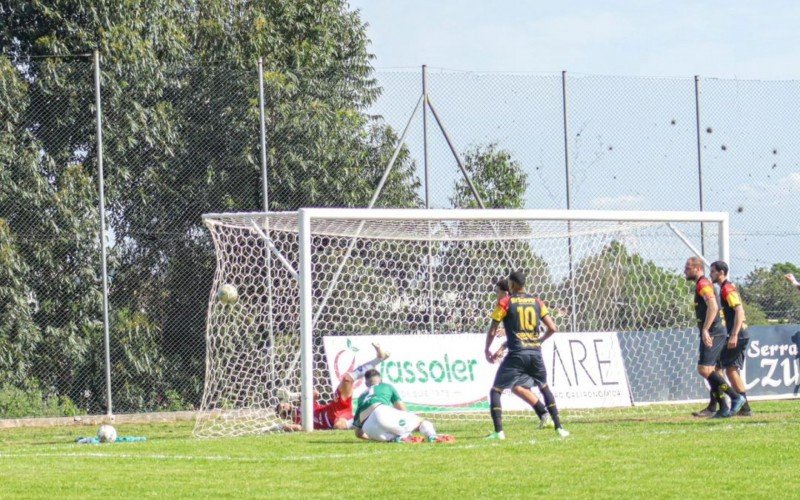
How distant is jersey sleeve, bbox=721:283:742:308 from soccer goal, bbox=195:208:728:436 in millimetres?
3230

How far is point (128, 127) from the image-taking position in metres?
22.4

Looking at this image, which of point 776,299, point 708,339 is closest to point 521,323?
point 708,339

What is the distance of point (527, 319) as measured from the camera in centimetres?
1506

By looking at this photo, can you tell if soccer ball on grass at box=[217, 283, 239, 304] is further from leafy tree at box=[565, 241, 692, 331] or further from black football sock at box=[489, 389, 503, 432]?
leafy tree at box=[565, 241, 692, 331]

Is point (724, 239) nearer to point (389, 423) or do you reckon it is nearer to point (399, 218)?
point (399, 218)

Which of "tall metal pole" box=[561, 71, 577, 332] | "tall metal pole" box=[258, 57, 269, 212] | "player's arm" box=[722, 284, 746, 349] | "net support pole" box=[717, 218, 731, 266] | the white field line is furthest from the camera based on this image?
"tall metal pole" box=[561, 71, 577, 332]

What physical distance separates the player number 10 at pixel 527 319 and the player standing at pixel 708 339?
3.20m

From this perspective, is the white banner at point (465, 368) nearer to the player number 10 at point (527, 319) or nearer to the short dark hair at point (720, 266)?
the short dark hair at point (720, 266)

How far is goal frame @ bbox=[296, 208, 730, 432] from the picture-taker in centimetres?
1728

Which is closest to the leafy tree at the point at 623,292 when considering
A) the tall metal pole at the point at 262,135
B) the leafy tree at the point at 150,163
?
the leafy tree at the point at 150,163

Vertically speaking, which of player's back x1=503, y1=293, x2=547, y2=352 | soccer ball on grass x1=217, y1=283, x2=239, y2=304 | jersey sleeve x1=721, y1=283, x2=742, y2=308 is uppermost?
soccer ball on grass x1=217, y1=283, x2=239, y2=304

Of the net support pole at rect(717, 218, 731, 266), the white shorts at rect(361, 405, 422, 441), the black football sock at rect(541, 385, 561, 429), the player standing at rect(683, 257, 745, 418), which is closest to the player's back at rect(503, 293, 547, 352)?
the black football sock at rect(541, 385, 561, 429)

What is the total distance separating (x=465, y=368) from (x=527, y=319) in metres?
6.26

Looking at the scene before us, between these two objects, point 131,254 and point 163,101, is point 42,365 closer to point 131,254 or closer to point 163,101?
point 131,254
